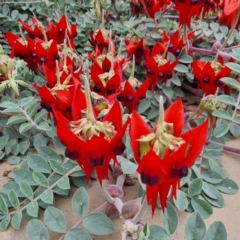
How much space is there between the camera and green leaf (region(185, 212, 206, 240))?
0.81 meters

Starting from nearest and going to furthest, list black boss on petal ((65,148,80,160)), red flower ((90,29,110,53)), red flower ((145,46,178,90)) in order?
black boss on petal ((65,148,80,160)) < red flower ((145,46,178,90)) < red flower ((90,29,110,53))

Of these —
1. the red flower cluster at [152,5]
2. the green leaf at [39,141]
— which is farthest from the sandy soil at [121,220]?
the red flower cluster at [152,5]

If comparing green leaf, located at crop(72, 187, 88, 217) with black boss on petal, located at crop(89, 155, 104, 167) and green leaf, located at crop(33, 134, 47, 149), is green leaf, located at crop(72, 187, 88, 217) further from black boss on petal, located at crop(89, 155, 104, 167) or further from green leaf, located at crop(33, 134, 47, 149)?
green leaf, located at crop(33, 134, 47, 149)

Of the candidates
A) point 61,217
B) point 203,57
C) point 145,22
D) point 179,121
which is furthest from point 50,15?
point 179,121

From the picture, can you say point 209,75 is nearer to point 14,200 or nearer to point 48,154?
point 48,154

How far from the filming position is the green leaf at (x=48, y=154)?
118cm

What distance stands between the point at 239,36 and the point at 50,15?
1.06 metres

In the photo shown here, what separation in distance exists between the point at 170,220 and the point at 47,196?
37cm

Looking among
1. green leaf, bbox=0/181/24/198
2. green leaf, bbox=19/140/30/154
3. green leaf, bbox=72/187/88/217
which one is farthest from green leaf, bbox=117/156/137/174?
green leaf, bbox=19/140/30/154

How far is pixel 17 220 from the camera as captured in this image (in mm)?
1012

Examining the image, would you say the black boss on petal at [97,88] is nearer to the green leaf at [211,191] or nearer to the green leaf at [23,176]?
the green leaf at [23,176]

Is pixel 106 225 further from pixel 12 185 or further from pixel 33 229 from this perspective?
pixel 12 185

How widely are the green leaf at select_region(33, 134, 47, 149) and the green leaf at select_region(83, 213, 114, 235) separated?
43 centimetres

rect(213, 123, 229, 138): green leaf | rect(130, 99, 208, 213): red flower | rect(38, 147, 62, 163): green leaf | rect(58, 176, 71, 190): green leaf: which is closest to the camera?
rect(130, 99, 208, 213): red flower
